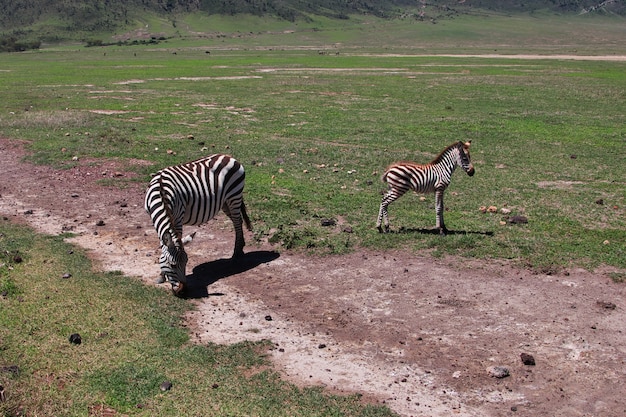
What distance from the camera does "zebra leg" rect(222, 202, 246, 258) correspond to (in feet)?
41.0

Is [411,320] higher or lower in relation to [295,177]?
lower

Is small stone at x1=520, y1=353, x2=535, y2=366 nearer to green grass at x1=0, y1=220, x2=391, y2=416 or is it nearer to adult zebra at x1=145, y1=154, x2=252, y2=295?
green grass at x1=0, y1=220, x2=391, y2=416

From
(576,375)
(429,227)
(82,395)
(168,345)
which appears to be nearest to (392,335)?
(576,375)

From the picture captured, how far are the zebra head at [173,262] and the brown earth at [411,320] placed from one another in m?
0.43

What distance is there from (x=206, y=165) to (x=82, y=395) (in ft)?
18.9

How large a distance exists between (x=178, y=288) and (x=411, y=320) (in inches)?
151

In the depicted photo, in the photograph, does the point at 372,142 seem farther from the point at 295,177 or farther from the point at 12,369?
the point at 12,369

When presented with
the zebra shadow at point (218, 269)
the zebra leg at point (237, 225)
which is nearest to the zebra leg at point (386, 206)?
the zebra shadow at point (218, 269)

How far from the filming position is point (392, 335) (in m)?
9.34

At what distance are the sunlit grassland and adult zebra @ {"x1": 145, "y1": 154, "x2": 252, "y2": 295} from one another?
55.0 inches

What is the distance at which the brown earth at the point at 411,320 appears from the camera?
26.1ft

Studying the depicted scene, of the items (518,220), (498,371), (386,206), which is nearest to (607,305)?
(498,371)

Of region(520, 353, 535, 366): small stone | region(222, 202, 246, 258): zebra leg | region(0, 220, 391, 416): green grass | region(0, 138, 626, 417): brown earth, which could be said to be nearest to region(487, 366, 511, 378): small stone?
→ region(0, 138, 626, 417): brown earth

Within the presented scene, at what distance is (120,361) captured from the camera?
334 inches
